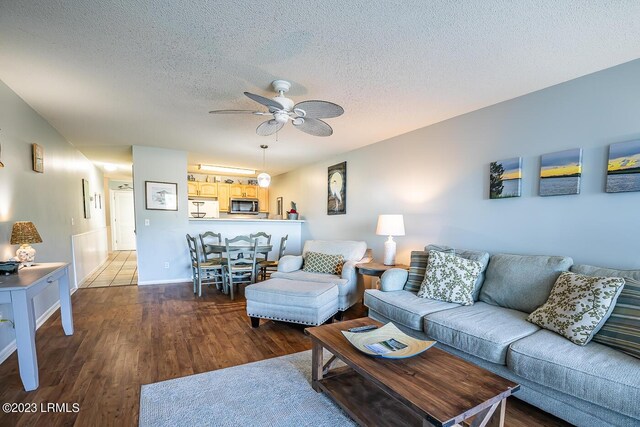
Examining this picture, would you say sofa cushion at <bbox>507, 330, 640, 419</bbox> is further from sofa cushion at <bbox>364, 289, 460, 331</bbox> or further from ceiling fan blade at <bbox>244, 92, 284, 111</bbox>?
ceiling fan blade at <bbox>244, 92, 284, 111</bbox>

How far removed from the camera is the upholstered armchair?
128 inches

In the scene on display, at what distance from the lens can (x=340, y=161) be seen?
194 inches

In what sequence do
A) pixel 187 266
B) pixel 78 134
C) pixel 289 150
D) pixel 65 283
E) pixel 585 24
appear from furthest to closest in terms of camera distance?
pixel 187 266
pixel 289 150
pixel 78 134
pixel 65 283
pixel 585 24

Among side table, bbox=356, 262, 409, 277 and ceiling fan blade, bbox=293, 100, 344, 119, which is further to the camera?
side table, bbox=356, 262, 409, 277

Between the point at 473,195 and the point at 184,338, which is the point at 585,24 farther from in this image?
the point at 184,338

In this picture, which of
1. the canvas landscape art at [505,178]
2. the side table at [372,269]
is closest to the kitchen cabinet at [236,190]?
the side table at [372,269]

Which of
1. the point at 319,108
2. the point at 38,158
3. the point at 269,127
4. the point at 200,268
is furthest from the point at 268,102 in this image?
the point at 200,268

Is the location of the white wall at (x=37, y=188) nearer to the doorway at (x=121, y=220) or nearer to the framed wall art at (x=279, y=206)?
the framed wall art at (x=279, y=206)

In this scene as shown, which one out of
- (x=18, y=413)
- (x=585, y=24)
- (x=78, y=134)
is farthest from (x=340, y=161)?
(x=18, y=413)

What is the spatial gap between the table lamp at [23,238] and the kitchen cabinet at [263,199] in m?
5.56

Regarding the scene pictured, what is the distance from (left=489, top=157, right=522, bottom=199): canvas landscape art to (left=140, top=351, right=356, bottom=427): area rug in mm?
2329

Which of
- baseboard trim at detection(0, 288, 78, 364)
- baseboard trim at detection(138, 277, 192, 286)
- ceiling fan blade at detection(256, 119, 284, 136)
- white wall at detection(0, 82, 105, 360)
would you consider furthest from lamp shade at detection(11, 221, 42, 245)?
baseboard trim at detection(138, 277, 192, 286)

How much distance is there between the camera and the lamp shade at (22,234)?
7.52ft

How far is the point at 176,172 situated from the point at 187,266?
5.52 feet
